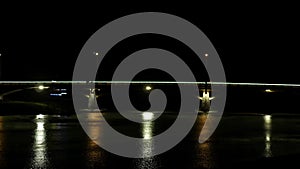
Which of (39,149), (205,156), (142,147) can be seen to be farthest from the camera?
(142,147)

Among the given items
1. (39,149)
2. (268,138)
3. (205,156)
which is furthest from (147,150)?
(268,138)

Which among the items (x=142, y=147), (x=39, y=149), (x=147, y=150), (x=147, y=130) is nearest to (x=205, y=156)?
(x=147, y=150)

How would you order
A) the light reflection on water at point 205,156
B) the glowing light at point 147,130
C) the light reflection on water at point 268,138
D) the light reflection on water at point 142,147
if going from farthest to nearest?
the glowing light at point 147,130, the light reflection on water at point 268,138, the light reflection on water at point 142,147, the light reflection on water at point 205,156

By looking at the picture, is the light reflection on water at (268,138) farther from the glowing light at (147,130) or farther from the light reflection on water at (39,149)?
the light reflection on water at (39,149)

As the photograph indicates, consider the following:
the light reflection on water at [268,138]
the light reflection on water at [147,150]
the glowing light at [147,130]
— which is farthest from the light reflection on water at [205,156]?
the glowing light at [147,130]

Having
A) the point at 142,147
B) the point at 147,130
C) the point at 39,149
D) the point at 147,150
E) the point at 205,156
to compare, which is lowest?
the point at 205,156

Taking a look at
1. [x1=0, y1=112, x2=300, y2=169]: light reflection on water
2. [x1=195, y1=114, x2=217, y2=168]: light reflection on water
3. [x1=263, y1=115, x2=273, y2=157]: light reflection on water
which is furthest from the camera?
[x1=263, y1=115, x2=273, y2=157]: light reflection on water

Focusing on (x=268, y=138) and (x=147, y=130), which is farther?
(x=147, y=130)

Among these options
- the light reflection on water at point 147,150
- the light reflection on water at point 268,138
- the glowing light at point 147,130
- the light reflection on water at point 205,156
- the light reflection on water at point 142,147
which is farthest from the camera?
the glowing light at point 147,130

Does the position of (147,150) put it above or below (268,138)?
below

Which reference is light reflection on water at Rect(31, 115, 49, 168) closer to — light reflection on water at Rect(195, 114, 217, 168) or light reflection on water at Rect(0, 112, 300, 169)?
light reflection on water at Rect(0, 112, 300, 169)

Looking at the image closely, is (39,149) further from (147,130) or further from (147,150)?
(147,130)

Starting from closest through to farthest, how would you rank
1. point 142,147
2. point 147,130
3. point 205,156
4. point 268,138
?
1. point 205,156
2. point 142,147
3. point 268,138
4. point 147,130

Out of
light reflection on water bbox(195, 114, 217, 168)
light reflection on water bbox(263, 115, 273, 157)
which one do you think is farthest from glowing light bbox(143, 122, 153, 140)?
light reflection on water bbox(263, 115, 273, 157)
